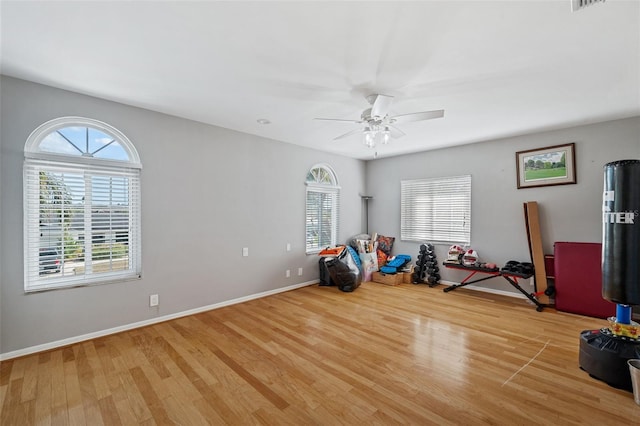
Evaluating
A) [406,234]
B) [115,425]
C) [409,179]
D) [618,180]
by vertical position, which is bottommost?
[115,425]

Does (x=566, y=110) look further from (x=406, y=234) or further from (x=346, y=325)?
(x=346, y=325)

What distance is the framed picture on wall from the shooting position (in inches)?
158

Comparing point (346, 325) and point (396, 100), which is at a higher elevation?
point (396, 100)

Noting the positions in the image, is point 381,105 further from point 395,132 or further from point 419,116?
point 395,132

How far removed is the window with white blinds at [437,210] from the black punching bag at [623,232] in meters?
2.69

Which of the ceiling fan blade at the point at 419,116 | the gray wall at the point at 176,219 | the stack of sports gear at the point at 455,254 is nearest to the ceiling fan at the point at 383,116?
the ceiling fan blade at the point at 419,116

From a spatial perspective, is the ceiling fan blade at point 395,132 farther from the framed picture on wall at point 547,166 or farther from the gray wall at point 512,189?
the framed picture on wall at point 547,166

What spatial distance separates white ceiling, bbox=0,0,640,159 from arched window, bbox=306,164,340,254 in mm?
2048

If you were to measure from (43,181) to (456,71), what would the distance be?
13.6 feet

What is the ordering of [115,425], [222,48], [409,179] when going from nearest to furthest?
[115,425] < [222,48] < [409,179]

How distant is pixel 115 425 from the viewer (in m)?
1.77

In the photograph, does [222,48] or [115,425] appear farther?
[222,48]

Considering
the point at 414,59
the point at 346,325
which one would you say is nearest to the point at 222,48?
the point at 414,59

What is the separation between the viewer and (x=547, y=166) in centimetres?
420
